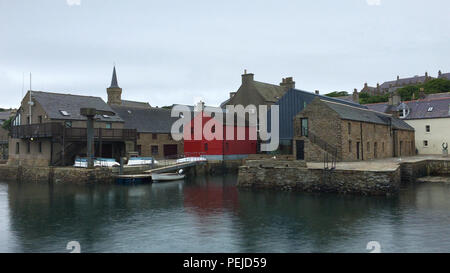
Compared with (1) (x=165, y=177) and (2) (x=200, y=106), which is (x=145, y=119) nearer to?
(2) (x=200, y=106)

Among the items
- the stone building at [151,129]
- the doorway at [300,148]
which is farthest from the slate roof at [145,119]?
the doorway at [300,148]

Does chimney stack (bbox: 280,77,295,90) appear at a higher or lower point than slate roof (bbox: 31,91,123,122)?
higher

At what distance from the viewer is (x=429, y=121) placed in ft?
164

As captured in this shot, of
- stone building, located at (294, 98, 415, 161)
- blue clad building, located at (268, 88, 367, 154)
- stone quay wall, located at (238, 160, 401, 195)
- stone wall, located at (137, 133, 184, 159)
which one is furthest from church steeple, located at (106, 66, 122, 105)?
stone quay wall, located at (238, 160, 401, 195)

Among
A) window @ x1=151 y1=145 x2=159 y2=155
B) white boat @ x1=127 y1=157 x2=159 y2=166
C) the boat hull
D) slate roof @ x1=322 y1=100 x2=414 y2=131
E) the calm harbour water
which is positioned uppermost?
slate roof @ x1=322 y1=100 x2=414 y2=131

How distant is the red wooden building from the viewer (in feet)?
156

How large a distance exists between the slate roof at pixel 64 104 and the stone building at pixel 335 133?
77.1 ft

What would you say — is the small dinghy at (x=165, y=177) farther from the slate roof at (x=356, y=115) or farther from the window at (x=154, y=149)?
the slate roof at (x=356, y=115)

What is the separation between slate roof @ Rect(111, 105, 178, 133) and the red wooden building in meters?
4.47

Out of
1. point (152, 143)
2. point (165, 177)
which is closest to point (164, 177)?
point (165, 177)

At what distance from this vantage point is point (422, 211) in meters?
20.2

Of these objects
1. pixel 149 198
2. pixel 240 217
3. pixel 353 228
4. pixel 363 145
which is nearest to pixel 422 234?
pixel 353 228

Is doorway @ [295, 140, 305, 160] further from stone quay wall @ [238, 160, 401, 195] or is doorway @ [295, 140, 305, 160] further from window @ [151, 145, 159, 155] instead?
window @ [151, 145, 159, 155]

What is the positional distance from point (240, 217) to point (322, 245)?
621 centimetres
